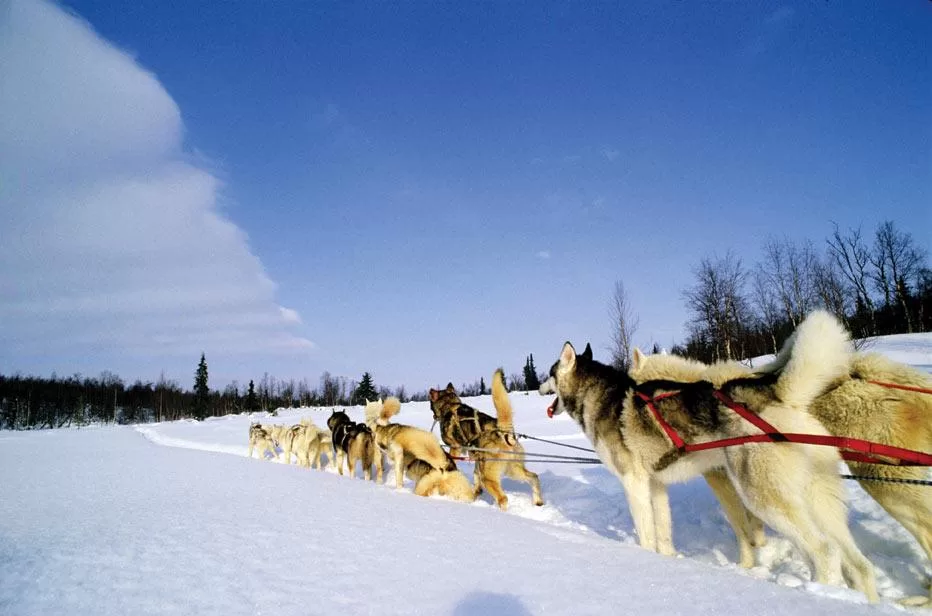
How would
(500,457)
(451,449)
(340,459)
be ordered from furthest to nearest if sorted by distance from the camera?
(340,459) → (451,449) → (500,457)

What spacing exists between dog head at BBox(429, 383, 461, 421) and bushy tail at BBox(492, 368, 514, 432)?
1583mm

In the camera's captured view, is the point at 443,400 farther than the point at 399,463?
Yes

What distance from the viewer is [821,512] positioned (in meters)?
3.18

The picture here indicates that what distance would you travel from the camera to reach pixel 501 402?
7254 millimetres

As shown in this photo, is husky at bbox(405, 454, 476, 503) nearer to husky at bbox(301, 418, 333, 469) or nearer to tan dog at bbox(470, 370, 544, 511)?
tan dog at bbox(470, 370, 544, 511)

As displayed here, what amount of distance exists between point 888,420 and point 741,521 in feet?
5.46

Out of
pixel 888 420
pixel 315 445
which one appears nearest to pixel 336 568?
pixel 888 420

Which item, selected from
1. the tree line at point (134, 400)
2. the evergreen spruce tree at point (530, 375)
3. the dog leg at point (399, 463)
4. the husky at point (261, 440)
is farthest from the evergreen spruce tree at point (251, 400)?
the dog leg at point (399, 463)

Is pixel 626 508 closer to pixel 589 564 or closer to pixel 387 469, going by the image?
pixel 589 564

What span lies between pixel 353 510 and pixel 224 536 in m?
1.50

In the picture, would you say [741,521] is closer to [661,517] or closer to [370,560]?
[661,517]

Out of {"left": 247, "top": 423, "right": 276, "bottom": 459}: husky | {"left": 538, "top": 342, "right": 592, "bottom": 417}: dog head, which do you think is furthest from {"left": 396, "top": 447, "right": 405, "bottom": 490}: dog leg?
{"left": 247, "top": 423, "right": 276, "bottom": 459}: husky

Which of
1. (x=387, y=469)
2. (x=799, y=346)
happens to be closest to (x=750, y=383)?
(x=799, y=346)

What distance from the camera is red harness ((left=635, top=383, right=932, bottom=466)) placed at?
2807 millimetres
